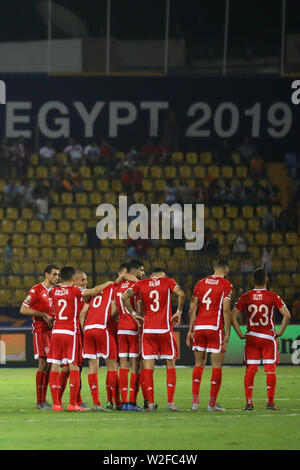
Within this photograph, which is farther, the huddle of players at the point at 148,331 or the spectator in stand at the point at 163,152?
the spectator in stand at the point at 163,152

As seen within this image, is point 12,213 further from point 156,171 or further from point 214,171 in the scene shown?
point 214,171

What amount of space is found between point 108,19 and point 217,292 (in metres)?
19.7

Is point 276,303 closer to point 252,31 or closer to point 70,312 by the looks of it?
point 70,312

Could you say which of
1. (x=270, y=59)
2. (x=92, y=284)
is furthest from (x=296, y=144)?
(x=92, y=284)

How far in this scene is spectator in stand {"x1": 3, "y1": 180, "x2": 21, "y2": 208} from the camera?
29.9 metres

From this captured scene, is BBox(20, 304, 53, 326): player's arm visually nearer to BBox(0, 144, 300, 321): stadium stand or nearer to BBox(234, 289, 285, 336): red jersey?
BBox(234, 289, 285, 336): red jersey

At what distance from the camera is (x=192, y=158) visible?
102 feet

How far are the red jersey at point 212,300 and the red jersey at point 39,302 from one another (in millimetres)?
2182

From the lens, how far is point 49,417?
12406 millimetres

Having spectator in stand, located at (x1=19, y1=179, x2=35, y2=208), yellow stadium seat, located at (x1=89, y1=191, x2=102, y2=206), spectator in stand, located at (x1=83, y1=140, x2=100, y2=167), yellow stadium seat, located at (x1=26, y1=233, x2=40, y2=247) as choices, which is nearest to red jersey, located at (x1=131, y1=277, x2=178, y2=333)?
yellow stadium seat, located at (x1=26, y1=233, x2=40, y2=247)

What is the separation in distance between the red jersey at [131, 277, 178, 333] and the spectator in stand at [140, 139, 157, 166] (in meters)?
17.8

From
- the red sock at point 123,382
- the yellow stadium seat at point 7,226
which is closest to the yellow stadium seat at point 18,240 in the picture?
the yellow stadium seat at point 7,226

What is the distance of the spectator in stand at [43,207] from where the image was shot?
29.5 metres

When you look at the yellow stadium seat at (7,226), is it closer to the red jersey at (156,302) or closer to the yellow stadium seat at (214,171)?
the yellow stadium seat at (214,171)
